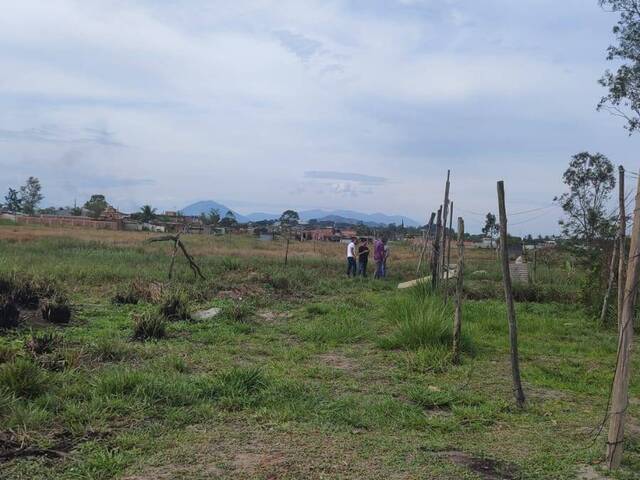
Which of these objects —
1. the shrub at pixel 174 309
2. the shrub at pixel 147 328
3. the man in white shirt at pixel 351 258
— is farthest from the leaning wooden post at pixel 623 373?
the man in white shirt at pixel 351 258

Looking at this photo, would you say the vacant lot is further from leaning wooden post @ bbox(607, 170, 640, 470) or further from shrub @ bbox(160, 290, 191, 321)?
leaning wooden post @ bbox(607, 170, 640, 470)

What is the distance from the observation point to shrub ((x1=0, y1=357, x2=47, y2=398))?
488 cm

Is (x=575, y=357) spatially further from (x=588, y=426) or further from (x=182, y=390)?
(x=182, y=390)

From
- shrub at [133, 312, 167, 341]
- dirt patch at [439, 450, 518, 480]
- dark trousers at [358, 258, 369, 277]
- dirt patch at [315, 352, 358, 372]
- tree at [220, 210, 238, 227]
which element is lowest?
dirt patch at [439, 450, 518, 480]

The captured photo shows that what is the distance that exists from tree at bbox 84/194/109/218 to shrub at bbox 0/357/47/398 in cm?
7619

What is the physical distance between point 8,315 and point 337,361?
15.4ft

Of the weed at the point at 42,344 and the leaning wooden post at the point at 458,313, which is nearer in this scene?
the weed at the point at 42,344

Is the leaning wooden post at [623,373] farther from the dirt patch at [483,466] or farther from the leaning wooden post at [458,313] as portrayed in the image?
the leaning wooden post at [458,313]

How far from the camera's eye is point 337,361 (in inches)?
285

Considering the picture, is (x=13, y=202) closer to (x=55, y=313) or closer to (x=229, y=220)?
(x=229, y=220)

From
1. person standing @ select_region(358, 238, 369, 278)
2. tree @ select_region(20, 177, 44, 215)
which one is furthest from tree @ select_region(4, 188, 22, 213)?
person standing @ select_region(358, 238, 369, 278)

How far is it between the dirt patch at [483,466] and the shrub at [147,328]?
496 centimetres

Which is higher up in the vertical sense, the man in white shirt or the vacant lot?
the man in white shirt

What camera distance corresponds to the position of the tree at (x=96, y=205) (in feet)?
260
